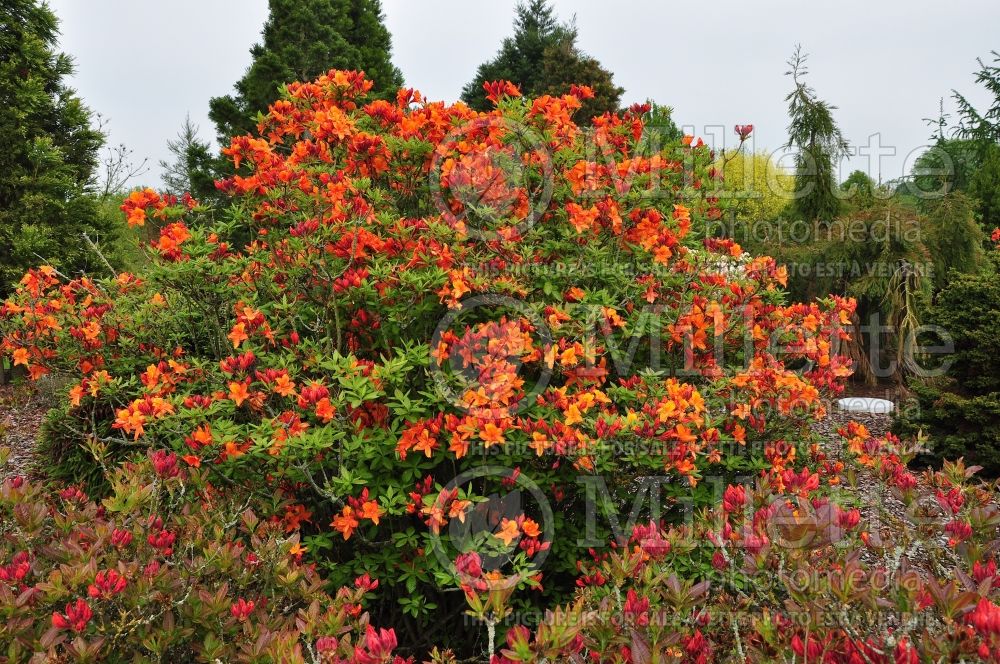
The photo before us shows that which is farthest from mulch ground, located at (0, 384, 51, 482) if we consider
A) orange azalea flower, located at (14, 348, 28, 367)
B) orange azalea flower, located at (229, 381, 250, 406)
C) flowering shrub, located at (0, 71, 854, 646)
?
orange azalea flower, located at (229, 381, 250, 406)

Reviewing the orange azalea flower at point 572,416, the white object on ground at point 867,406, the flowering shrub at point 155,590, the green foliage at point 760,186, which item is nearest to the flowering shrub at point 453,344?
the orange azalea flower at point 572,416

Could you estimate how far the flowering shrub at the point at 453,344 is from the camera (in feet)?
7.93

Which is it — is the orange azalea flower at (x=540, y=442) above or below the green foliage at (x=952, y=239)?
below

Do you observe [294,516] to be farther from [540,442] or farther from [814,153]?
[814,153]

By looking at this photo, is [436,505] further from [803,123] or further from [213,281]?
[803,123]

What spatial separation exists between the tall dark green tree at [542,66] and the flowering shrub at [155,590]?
16.4 m

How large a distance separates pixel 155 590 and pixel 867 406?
747cm

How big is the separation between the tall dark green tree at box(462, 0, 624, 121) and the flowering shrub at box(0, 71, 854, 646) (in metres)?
14.8

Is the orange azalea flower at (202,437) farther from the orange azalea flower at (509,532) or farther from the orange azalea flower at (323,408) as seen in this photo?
the orange azalea flower at (509,532)

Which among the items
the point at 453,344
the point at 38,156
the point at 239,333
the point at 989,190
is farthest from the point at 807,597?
the point at 989,190

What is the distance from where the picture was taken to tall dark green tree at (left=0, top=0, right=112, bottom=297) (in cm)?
962

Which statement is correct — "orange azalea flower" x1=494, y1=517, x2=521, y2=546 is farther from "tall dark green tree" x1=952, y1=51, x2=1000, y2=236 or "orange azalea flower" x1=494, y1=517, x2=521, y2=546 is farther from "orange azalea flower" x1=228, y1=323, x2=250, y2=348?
"tall dark green tree" x1=952, y1=51, x2=1000, y2=236

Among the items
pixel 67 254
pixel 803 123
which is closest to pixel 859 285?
pixel 803 123

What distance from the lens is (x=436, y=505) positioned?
2.18m
